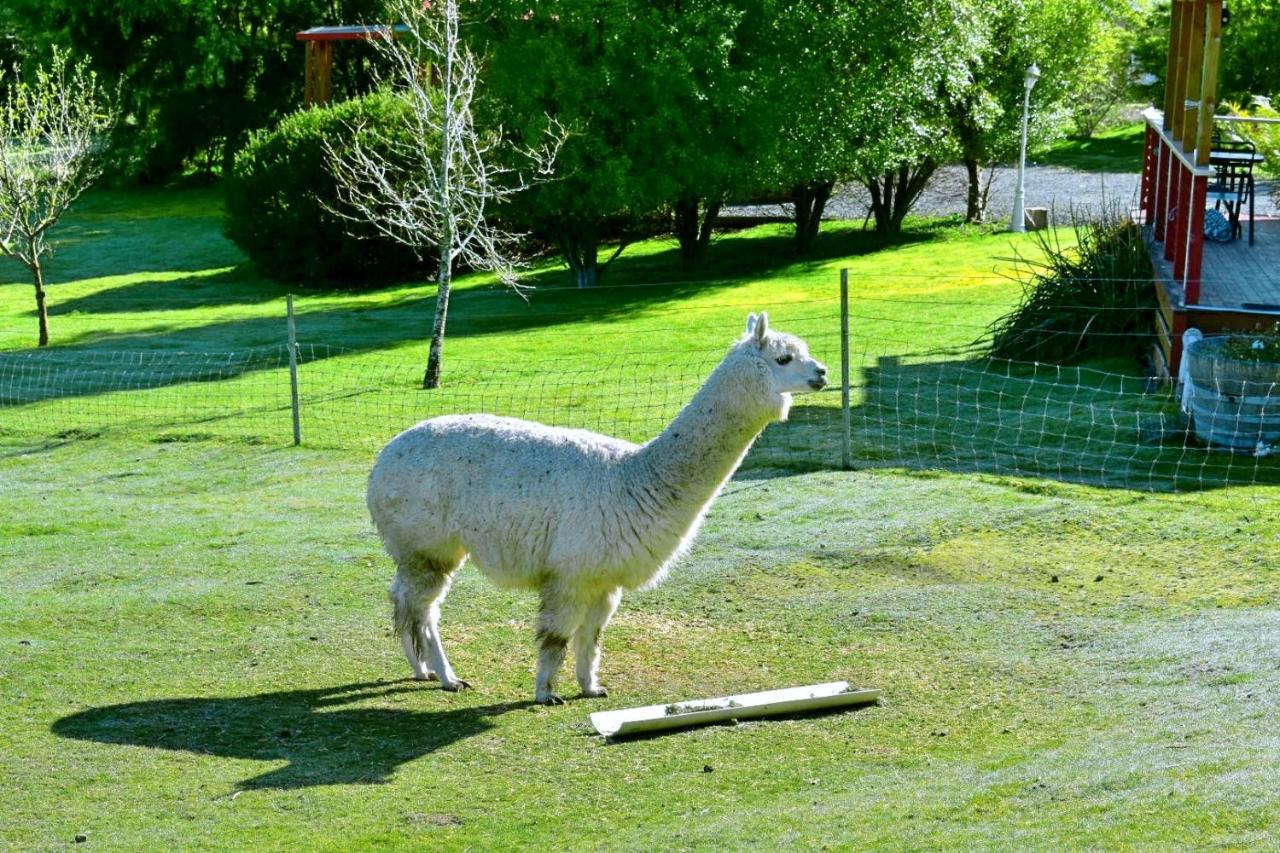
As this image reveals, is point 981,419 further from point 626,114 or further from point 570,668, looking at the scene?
point 626,114

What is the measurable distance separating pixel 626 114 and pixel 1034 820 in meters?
21.8

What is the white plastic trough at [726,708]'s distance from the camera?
23.5 feet

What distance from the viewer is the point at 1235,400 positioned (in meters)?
13.0

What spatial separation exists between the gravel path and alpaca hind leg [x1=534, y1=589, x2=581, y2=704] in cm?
2486

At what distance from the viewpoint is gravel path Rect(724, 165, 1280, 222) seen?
108ft

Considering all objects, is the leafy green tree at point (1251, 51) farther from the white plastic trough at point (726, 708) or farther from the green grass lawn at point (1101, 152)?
the white plastic trough at point (726, 708)

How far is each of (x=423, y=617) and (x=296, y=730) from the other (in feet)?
3.36

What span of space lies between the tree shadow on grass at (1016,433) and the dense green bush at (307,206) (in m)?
14.7

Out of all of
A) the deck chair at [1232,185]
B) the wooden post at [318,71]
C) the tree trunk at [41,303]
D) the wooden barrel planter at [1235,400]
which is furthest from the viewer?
the wooden post at [318,71]

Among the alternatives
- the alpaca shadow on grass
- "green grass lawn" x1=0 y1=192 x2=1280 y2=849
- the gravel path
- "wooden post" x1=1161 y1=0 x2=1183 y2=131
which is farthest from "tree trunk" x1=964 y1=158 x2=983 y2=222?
the alpaca shadow on grass

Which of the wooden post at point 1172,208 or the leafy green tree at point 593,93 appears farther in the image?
the leafy green tree at point 593,93

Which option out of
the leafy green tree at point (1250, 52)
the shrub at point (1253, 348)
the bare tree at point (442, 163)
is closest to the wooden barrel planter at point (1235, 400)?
the shrub at point (1253, 348)

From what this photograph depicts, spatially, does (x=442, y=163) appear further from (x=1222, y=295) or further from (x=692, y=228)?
(x=1222, y=295)

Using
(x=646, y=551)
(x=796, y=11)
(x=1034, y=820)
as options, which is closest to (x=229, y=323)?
(x=796, y=11)
